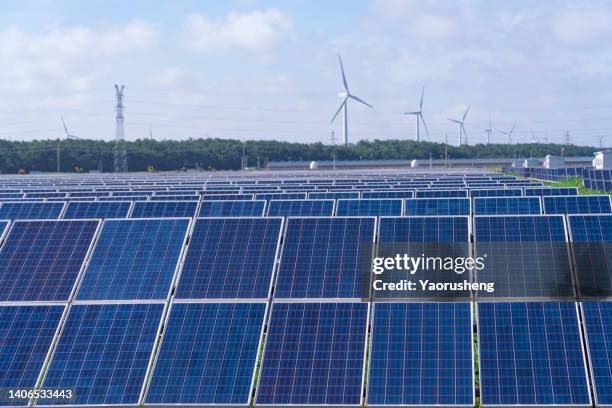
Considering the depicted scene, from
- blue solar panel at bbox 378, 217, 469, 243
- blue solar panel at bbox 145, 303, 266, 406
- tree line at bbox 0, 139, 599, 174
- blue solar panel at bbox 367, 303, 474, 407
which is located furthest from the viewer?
tree line at bbox 0, 139, 599, 174

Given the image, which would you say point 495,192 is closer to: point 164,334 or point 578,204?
point 578,204

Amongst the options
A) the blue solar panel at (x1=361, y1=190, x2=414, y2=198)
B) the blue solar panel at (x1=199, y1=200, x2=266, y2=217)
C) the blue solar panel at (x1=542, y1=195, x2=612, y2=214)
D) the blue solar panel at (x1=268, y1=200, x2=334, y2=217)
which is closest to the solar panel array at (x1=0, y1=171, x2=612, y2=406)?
the blue solar panel at (x1=199, y1=200, x2=266, y2=217)

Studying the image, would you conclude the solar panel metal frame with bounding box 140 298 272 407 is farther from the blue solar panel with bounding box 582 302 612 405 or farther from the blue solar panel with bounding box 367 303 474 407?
the blue solar panel with bounding box 582 302 612 405

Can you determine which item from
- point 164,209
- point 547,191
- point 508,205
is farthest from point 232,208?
point 547,191

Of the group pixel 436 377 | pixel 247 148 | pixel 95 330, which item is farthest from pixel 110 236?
pixel 247 148

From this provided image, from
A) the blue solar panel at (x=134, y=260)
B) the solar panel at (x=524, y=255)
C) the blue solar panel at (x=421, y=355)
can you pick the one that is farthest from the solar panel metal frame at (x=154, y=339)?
the solar panel at (x=524, y=255)

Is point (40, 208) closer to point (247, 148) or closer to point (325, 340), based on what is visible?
point (325, 340)
